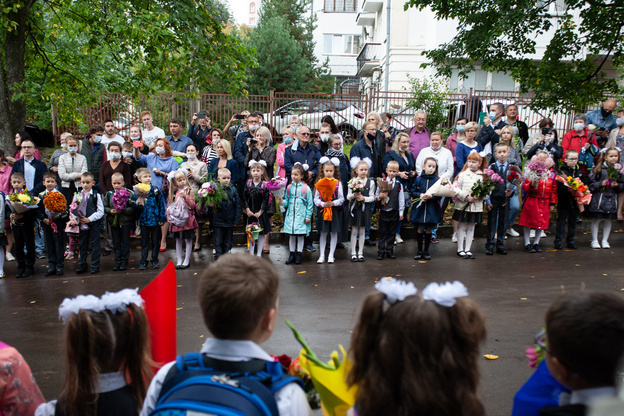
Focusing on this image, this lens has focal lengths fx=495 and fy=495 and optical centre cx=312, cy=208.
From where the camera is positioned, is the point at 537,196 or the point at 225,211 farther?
the point at 537,196

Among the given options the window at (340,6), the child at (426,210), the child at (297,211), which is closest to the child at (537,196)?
the child at (426,210)

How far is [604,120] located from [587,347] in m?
11.8

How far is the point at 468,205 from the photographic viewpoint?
920cm

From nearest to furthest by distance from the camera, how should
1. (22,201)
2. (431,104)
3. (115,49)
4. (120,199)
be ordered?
(22,201) → (120,199) → (115,49) → (431,104)

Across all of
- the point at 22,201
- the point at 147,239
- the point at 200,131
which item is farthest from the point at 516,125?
the point at 22,201

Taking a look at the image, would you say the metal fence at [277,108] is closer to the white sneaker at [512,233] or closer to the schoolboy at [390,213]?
the white sneaker at [512,233]

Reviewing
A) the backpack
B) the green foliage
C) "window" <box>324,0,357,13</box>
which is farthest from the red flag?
"window" <box>324,0,357,13</box>

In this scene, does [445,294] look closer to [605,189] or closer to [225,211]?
[225,211]

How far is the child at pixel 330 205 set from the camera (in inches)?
357

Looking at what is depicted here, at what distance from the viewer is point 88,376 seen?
219 centimetres

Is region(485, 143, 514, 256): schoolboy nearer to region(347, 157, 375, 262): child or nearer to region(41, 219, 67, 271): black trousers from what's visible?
region(347, 157, 375, 262): child

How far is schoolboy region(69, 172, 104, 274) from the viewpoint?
865 cm

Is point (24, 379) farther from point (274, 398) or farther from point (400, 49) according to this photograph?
point (400, 49)

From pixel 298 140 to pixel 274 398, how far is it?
844cm
